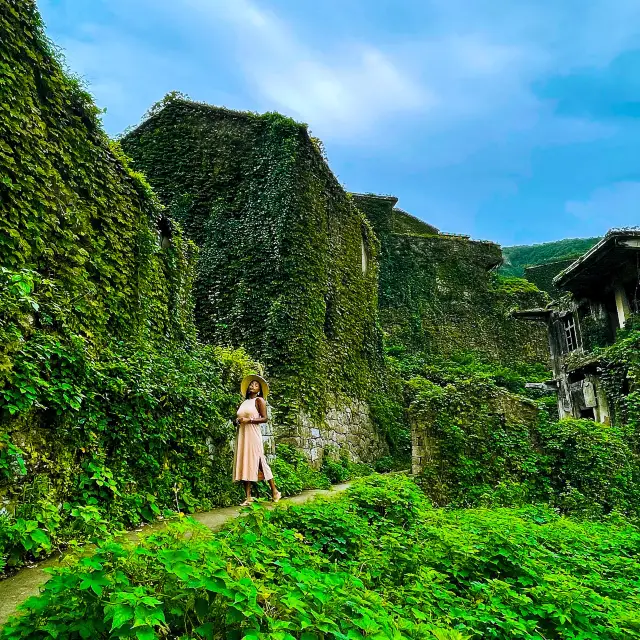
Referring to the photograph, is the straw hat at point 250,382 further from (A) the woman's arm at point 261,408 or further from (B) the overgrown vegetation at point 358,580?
(B) the overgrown vegetation at point 358,580

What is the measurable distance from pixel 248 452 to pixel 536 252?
70079mm

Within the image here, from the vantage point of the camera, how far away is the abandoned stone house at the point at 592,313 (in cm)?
1659

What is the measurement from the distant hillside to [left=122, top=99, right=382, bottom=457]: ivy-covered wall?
5112cm

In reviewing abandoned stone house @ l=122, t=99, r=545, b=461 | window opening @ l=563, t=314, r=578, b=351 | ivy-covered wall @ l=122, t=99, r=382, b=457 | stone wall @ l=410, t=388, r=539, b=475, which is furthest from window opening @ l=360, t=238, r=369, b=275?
window opening @ l=563, t=314, r=578, b=351

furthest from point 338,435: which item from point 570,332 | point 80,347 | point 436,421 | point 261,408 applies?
point 570,332

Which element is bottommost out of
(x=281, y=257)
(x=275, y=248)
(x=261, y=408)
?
(x=261, y=408)

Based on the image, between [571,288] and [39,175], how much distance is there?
18850 millimetres

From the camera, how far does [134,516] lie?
558 cm

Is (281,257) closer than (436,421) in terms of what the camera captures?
No

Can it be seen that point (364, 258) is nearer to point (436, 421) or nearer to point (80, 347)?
point (436, 421)

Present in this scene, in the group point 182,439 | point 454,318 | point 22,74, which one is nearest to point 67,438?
point 182,439

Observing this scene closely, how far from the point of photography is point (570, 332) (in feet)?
69.1

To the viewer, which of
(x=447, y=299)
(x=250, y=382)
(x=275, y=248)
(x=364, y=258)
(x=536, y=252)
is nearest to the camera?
(x=250, y=382)

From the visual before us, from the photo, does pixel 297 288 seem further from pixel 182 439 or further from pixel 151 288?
pixel 182 439
